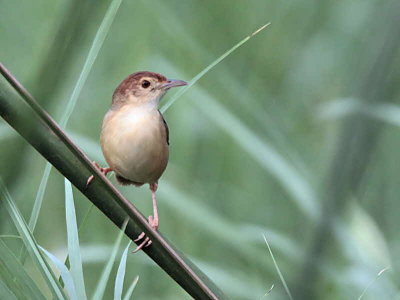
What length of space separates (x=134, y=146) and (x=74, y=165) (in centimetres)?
189

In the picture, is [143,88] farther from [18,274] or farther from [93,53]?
[18,274]

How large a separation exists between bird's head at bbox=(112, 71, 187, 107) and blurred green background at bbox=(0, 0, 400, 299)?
212mm

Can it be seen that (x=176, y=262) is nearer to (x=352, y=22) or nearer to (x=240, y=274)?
(x=240, y=274)

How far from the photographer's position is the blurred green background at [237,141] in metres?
3.28

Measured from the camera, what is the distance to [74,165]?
101 cm

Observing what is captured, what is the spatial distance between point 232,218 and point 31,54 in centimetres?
150

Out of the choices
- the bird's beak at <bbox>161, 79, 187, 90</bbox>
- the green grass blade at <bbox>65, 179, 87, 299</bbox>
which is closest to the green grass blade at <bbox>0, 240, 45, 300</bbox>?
the green grass blade at <bbox>65, 179, 87, 299</bbox>

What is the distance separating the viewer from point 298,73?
4504 millimetres

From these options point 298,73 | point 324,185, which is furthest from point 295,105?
point 324,185

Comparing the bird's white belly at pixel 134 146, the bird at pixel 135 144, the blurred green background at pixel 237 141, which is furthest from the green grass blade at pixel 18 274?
the bird's white belly at pixel 134 146

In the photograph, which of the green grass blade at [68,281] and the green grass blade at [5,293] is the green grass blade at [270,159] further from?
the green grass blade at [5,293]

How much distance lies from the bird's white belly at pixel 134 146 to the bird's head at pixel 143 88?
0.90 ft

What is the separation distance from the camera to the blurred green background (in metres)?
3.28

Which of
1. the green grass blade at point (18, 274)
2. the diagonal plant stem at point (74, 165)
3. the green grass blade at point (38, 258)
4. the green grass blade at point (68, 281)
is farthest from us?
the green grass blade at point (68, 281)
